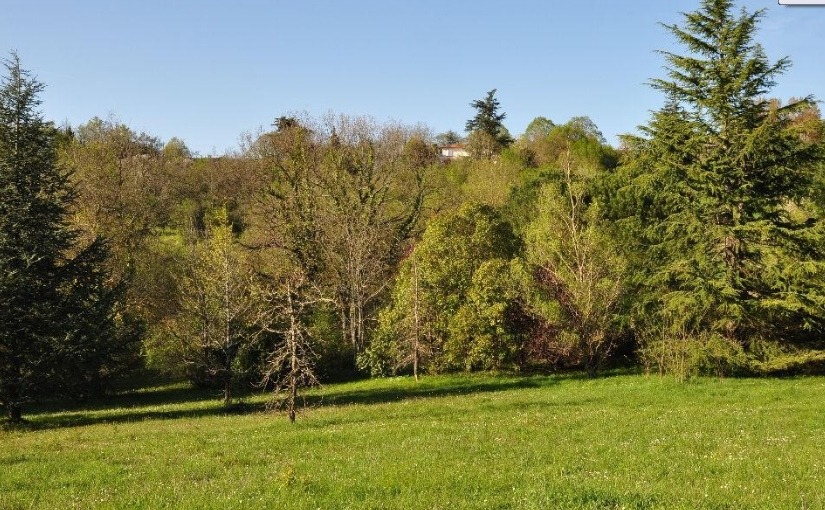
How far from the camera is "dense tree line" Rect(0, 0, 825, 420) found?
2525 centimetres

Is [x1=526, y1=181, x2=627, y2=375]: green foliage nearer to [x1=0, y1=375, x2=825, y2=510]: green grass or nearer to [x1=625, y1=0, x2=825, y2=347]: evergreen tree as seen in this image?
[x1=625, y1=0, x2=825, y2=347]: evergreen tree

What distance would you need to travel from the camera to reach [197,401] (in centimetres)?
3173

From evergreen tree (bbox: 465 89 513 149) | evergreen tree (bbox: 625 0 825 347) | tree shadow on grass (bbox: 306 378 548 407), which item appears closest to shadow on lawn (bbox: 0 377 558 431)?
tree shadow on grass (bbox: 306 378 548 407)

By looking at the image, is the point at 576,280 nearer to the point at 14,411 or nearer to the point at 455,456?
the point at 455,456

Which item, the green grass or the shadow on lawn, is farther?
the shadow on lawn

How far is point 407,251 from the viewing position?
4812cm

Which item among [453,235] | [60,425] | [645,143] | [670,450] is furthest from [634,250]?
[60,425]

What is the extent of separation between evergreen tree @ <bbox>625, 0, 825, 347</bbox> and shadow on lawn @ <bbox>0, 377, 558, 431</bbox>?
28.5ft

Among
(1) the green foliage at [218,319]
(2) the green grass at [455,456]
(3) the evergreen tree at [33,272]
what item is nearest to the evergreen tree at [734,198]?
(2) the green grass at [455,456]

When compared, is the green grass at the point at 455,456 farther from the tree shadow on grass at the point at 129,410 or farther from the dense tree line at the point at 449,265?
the dense tree line at the point at 449,265

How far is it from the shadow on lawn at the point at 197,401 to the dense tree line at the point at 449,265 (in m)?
1.38

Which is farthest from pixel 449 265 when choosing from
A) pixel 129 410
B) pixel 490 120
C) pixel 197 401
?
pixel 490 120

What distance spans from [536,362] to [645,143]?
45.6 ft

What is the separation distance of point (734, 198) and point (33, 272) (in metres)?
30.1
